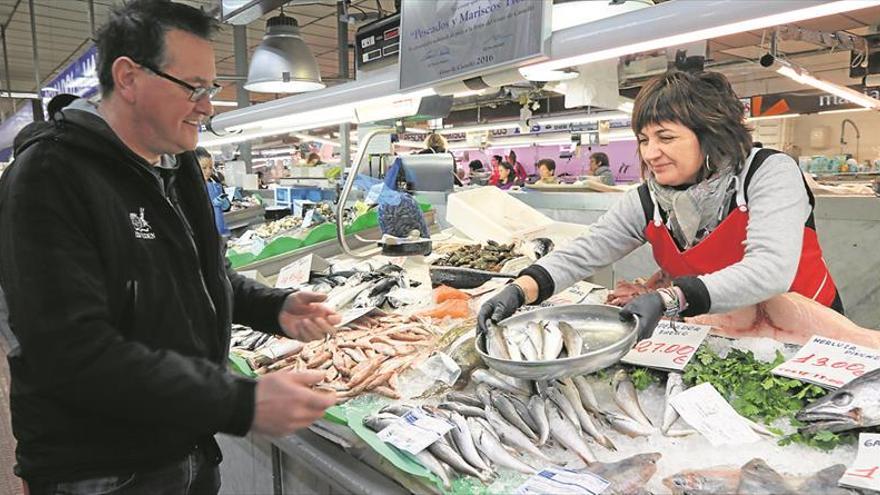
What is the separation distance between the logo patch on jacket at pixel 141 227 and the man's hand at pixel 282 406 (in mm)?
483

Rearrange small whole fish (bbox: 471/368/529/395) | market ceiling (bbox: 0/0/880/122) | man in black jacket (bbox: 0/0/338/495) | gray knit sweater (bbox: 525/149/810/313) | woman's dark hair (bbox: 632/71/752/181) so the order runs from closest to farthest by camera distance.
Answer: man in black jacket (bbox: 0/0/338/495)
small whole fish (bbox: 471/368/529/395)
gray knit sweater (bbox: 525/149/810/313)
woman's dark hair (bbox: 632/71/752/181)
market ceiling (bbox: 0/0/880/122)

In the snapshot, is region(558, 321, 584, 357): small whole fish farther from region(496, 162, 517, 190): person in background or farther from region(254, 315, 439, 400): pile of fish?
region(496, 162, 517, 190): person in background

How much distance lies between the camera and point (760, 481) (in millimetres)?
1348

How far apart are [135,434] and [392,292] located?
5.87 feet

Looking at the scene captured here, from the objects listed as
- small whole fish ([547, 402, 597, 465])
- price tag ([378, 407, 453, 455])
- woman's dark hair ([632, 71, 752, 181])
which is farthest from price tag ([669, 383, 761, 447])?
woman's dark hair ([632, 71, 752, 181])

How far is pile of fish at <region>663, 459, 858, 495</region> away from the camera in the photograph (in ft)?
4.30

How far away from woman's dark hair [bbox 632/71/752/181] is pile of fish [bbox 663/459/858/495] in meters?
1.26

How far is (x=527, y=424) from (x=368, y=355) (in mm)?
833

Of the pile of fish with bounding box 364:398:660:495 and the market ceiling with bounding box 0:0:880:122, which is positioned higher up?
the market ceiling with bounding box 0:0:880:122

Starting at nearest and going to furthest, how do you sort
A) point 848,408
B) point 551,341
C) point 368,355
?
1. point 848,408
2. point 551,341
3. point 368,355

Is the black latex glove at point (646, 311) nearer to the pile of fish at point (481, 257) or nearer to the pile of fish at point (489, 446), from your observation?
the pile of fish at point (489, 446)

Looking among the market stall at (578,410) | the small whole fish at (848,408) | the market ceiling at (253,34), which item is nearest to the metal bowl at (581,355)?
the market stall at (578,410)

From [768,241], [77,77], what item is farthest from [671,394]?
[77,77]

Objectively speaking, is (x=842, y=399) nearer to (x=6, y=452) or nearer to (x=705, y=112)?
(x=705, y=112)
